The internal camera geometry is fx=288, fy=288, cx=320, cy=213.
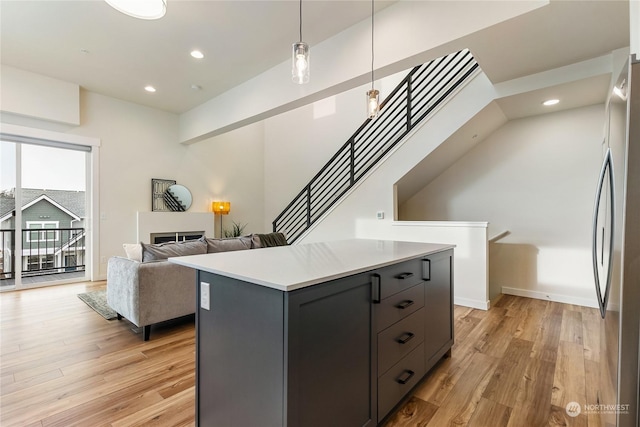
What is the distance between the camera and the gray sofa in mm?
2631

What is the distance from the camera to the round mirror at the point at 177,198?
5.91 metres

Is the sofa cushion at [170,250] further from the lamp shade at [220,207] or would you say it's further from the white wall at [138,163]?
the lamp shade at [220,207]

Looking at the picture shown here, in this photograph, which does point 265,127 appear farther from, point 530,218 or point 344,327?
point 344,327

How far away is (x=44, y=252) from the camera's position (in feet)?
16.8

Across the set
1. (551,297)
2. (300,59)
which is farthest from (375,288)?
(551,297)

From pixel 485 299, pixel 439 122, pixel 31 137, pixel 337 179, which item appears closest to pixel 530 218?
pixel 485 299

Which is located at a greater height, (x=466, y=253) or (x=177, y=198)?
(x=177, y=198)

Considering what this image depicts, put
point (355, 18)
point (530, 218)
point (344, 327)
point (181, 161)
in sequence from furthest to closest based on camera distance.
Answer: point (181, 161) < point (530, 218) < point (355, 18) < point (344, 327)

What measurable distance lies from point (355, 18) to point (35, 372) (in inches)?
161

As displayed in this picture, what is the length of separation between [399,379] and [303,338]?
0.88 m

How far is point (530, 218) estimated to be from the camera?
407cm

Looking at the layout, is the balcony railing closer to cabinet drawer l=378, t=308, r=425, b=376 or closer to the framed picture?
the framed picture

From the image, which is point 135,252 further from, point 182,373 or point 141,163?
point 141,163

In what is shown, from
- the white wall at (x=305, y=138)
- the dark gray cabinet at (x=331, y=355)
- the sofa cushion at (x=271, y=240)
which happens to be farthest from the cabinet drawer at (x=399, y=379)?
the white wall at (x=305, y=138)
